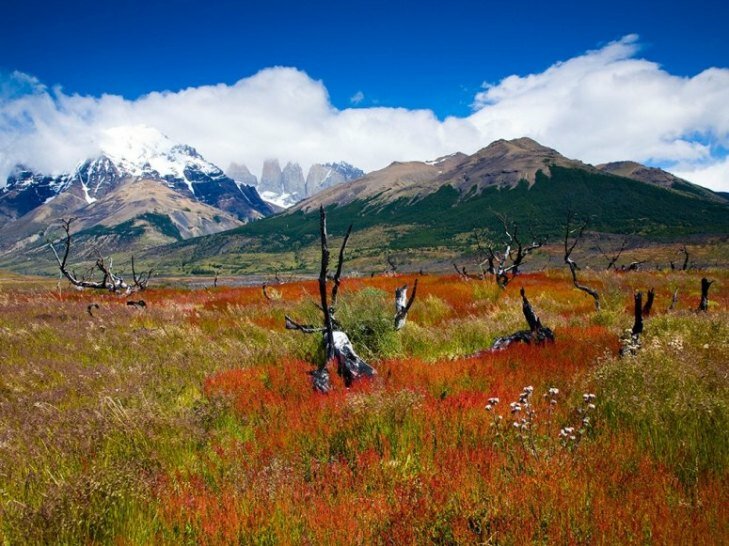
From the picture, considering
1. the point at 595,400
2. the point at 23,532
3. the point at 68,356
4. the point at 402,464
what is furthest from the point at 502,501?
the point at 68,356

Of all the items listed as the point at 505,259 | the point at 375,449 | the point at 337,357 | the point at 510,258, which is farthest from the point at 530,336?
the point at 510,258

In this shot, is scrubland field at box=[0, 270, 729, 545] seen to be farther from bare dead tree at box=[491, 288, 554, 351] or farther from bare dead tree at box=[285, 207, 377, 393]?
bare dead tree at box=[491, 288, 554, 351]

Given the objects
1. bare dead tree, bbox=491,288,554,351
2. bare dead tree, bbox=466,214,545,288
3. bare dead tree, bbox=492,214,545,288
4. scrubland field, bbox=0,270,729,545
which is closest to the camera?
scrubland field, bbox=0,270,729,545

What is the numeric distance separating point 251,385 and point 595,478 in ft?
15.4

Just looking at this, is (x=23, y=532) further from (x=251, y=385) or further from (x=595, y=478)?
(x=595, y=478)

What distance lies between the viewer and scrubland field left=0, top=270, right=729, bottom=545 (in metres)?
3.02

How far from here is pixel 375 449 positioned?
14.7 ft

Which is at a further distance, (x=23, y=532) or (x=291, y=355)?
(x=291, y=355)

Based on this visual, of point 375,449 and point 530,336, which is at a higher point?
point 530,336

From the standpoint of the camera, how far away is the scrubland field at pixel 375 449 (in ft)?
9.90

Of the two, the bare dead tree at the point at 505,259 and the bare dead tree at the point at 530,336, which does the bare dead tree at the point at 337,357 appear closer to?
the bare dead tree at the point at 530,336

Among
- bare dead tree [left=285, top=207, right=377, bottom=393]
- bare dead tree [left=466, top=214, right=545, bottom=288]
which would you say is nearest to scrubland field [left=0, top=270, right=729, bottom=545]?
bare dead tree [left=285, top=207, right=377, bottom=393]

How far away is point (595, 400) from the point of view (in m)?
5.20

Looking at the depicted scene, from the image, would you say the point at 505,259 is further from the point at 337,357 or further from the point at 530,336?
the point at 337,357
